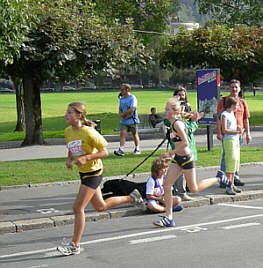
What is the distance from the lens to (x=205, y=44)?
91.6 feet

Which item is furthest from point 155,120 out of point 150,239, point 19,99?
point 150,239

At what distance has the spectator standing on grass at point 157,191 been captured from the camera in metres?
8.95

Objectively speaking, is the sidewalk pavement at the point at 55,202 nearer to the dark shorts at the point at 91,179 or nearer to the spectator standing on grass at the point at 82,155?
the spectator standing on grass at the point at 82,155

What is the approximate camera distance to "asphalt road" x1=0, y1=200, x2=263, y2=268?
640 centimetres

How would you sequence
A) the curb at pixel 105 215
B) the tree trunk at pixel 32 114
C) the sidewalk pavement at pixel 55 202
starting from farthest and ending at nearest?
the tree trunk at pixel 32 114 < the sidewalk pavement at pixel 55 202 < the curb at pixel 105 215

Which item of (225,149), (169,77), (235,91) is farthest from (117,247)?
(169,77)

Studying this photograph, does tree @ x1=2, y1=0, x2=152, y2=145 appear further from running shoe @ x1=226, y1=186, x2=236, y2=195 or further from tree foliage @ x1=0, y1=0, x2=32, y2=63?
running shoe @ x1=226, y1=186, x2=236, y2=195

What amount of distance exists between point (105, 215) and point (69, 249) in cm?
217

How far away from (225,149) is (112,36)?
11.8 m

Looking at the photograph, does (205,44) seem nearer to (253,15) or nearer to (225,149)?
(253,15)

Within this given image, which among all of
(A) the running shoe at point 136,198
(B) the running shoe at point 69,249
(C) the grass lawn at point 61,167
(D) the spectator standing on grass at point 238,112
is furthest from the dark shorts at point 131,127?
(B) the running shoe at point 69,249

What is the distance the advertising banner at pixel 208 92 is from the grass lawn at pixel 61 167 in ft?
3.12

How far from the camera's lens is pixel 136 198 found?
883cm

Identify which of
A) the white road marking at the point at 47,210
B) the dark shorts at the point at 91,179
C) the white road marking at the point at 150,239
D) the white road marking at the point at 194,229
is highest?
the dark shorts at the point at 91,179
